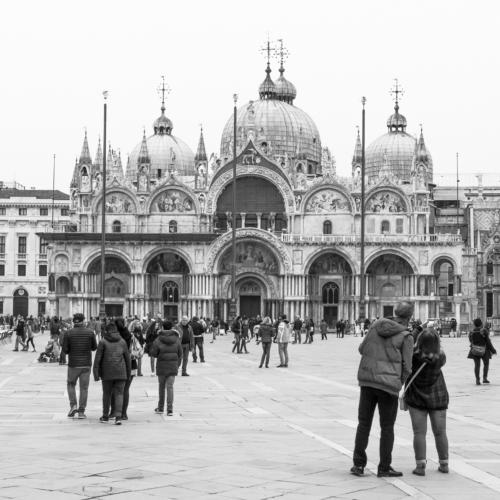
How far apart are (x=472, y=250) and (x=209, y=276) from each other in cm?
2875

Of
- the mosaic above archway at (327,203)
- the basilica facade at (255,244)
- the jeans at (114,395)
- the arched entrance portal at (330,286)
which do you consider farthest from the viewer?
the mosaic above archway at (327,203)

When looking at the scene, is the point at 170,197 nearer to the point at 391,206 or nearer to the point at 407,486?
the point at 391,206

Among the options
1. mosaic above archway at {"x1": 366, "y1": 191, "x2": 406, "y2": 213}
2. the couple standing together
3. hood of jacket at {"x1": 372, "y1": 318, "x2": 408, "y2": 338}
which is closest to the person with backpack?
the couple standing together

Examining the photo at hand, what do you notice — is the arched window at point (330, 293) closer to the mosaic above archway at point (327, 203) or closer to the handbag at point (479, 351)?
the mosaic above archway at point (327, 203)

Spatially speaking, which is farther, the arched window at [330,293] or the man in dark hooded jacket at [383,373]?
the arched window at [330,293]

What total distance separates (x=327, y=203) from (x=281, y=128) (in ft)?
46.3

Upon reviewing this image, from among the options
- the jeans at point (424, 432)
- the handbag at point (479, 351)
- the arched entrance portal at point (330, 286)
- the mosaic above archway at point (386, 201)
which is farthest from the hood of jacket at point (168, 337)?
the mosaic above archway at point (386, 201)

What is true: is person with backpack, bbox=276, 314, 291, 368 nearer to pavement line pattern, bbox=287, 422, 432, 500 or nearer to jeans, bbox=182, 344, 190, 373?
jeans, bbox=182, 344, 190, 373

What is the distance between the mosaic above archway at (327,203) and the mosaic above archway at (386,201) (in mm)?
1932

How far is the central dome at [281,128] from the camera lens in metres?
100

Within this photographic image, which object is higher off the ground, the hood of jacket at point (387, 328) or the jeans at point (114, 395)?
the hood of jacket at point (387, 328)

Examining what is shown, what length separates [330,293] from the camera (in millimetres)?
89062

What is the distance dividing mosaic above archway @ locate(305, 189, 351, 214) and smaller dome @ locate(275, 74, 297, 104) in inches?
835

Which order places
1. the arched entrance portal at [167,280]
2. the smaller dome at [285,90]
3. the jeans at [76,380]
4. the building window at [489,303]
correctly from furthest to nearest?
the smaller dome at [285,90], the building window at [489,303], the arched entrance portal at [167,280], the jeans at [76,380]
